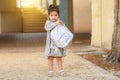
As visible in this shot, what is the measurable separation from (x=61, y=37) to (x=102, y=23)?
5.86 metres

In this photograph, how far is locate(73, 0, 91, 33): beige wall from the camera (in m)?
22.7

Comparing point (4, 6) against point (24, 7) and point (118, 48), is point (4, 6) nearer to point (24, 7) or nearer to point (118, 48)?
point (24, 7)

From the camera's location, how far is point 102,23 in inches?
485

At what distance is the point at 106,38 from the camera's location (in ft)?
39.2

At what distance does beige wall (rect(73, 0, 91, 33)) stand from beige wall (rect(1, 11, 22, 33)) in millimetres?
5178

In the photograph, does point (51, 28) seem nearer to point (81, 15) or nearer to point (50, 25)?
point (50, 25)

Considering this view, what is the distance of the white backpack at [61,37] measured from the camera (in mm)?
6645

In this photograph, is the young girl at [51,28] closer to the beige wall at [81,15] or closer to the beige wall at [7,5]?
the beige wall at [81,15]

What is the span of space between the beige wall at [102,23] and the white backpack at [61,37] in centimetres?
484

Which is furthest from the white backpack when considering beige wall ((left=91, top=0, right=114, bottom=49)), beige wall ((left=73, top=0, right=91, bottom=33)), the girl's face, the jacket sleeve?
beige wall ((left=73, top=0, right=91, bottom=33))

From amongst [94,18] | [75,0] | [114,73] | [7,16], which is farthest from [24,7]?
[114,73]

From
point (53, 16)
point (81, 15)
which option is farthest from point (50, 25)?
point (81, 15)

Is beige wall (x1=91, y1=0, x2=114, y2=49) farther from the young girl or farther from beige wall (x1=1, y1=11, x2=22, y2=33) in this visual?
beige wall (x1=1, y1=11, x2=22, y2=33)

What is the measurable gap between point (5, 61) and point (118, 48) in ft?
9.66
